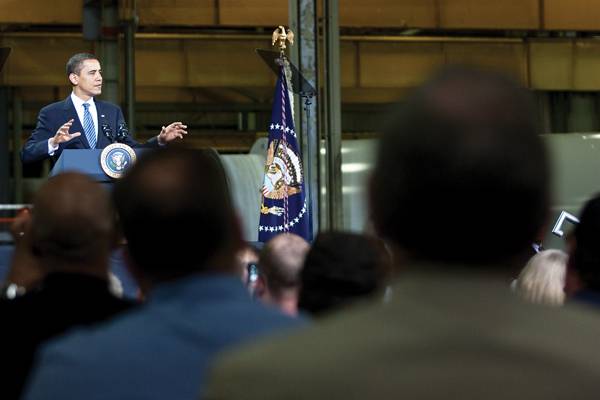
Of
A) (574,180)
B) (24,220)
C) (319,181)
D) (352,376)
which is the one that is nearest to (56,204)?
(24,220)

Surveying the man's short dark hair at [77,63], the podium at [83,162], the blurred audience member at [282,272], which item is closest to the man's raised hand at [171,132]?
the podium at [83,162]

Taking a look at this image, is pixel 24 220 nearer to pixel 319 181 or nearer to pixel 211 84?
pixel 319 181

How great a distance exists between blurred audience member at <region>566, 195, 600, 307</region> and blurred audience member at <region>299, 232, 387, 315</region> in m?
0.42

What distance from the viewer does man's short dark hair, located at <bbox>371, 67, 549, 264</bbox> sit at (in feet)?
4.00

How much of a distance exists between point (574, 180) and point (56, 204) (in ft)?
31.0

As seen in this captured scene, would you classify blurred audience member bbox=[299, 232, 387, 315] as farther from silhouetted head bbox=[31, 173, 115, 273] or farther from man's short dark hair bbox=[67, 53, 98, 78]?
man's short dark hair bbox=[67, 53, 98, 78]

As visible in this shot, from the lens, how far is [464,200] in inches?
48.9

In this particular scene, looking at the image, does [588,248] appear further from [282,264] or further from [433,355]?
[433,355]

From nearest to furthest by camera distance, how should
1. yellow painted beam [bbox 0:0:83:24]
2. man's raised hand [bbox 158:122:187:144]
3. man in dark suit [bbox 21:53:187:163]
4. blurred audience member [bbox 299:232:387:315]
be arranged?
blurred audience member [bbox 299:232:387:315]
man's raised hand [bbox 158:122:187:144]
man in dark suit [bbox 21:53:187:163]
yellow painted beam [bbox 0:0:83:24]

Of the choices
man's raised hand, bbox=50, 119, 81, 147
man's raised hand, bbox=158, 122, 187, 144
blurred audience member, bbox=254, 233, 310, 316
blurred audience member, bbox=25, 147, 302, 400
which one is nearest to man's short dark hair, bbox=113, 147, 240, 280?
blurred audience member, bbox=25, 147, 302, 400

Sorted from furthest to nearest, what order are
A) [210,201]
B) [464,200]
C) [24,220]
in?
1. [24,220]
2. [210,201]
3. [464,200]

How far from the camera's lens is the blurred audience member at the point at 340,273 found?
9.41 feet

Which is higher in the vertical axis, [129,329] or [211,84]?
[211,84]

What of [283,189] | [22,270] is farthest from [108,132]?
[22,270]
